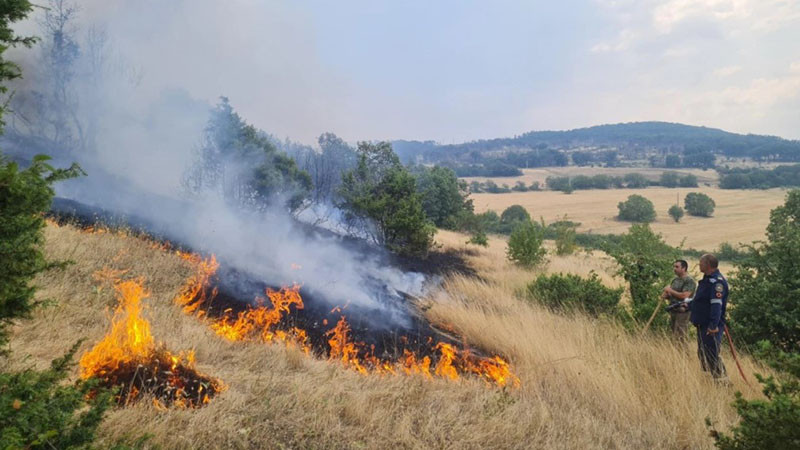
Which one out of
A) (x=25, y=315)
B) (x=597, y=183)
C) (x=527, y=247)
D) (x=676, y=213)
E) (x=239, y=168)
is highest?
(x=239, y=168)

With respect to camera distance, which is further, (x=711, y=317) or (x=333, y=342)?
(x=333, y=342)

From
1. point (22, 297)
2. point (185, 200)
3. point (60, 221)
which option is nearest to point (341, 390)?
point (22, 297)

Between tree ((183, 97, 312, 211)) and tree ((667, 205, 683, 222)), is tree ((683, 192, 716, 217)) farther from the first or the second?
tree ((183, 97, 312, 211))

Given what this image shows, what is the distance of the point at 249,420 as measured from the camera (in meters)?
3.20

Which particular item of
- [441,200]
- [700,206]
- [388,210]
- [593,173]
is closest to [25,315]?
[388,210]

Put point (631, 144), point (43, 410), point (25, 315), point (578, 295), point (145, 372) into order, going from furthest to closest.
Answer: point (631, 144) → point (578, 295) → point (145, 372) → point (25, 315) → point (43, 410)

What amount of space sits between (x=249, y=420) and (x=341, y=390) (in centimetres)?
92

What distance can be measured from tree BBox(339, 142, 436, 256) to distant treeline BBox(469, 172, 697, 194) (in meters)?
56.6

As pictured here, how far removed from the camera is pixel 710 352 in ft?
16.2

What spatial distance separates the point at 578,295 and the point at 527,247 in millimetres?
4776

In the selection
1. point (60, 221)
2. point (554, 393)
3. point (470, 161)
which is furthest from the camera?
point (470, 161)

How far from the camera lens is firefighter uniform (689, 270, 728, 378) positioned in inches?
189

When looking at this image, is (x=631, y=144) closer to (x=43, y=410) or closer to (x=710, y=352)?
(x=710, y=352)

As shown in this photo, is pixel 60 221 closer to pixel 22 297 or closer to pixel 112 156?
pixel 112 156
